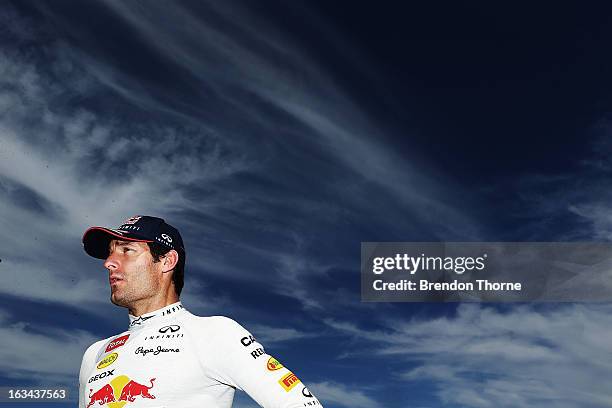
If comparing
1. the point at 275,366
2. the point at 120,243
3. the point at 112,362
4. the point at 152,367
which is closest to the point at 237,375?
the point at 275,366

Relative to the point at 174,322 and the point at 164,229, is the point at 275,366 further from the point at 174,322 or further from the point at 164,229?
the point at 164,229

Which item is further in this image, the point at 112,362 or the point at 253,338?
the point at 112,362

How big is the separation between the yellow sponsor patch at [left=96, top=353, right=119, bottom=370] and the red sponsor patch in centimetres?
11

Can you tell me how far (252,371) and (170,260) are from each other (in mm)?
1442

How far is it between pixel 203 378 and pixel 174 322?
68 cm

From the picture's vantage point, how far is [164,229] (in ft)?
20.3

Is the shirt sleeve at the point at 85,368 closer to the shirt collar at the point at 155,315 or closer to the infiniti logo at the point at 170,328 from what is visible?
the shirt collar at the point at 155,315

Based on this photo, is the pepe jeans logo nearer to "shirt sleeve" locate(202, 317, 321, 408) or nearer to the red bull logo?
the red bull logo

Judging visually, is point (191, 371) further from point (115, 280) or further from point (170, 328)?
point (115, 280)

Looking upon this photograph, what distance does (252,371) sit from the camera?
17.0 ft

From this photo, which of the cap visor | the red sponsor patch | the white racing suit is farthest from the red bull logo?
the cap visor

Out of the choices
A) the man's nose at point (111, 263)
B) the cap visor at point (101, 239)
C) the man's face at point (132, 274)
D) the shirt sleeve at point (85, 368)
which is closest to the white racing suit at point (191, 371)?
the shirt sleeve at point (85, 368)

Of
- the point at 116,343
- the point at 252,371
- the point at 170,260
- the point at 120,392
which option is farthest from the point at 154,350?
the point at 252,371

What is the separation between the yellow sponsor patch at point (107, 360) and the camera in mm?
5938
